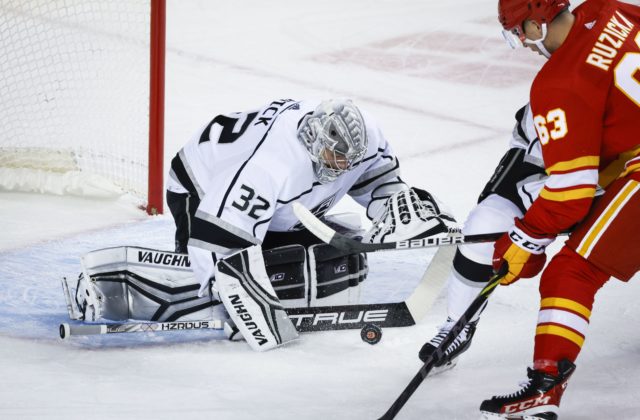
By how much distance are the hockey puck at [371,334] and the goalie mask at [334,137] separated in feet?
1.42

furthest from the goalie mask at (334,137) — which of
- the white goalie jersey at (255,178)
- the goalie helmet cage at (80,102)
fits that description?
the goalie helmet cage at (80,102)

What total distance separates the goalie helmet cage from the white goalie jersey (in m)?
0.90

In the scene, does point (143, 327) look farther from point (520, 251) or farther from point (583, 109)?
point (583, 109)

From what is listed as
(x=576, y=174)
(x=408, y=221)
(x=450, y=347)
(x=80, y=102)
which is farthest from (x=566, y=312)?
(x=80, y=102)

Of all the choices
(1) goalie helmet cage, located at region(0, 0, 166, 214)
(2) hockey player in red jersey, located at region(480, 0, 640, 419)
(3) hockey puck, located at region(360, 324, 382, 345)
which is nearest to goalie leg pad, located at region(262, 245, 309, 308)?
(3) hockey puck, located at region(360, 324, 382, 345)

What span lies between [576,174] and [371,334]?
889 mm

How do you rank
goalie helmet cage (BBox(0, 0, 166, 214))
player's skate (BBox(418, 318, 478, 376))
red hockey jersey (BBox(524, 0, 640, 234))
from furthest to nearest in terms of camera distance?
1. goalie helmet cage (BBox(0, 0, 166, 214))
2. player's skate (BBox(418, 318, 478, 376))
3. red hockey jersey (BBox(524, 0, 640, 234))

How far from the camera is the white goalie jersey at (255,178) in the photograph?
290 centimetres

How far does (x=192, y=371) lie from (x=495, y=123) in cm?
282

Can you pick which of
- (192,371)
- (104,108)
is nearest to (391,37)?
(104,108)

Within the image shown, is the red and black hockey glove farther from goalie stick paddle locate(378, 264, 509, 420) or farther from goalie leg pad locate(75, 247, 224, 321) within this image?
goalie leg pad locate(75, 247, 224, 321)

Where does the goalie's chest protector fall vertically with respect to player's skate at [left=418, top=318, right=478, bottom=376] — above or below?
above

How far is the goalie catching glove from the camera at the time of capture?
2.97 meters

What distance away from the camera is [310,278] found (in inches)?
123
